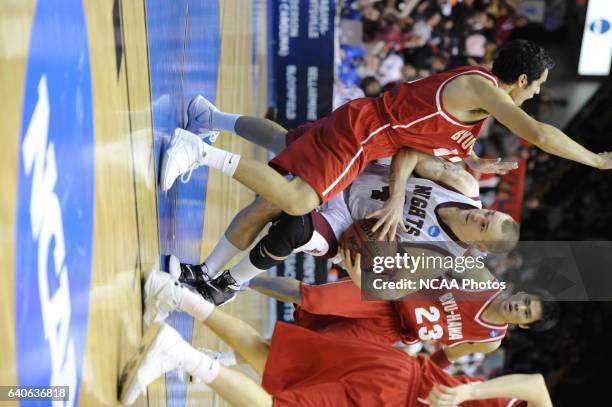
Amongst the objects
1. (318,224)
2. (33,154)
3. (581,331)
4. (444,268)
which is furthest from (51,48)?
(581,331)

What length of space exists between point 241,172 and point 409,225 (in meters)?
0.80

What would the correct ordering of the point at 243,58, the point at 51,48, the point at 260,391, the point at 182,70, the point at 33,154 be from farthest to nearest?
the point at 243,58 < the point at 182,70 < the point at 260,391 < the point at 51,48 < the point at 33,154

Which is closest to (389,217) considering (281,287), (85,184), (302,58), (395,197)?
(395,197)

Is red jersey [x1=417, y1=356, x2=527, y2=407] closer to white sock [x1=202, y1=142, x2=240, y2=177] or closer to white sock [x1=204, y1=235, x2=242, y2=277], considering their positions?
white sock [x1=204, y1=235, x2=242, y2=277]

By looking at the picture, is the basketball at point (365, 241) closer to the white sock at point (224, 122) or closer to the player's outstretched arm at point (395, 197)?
the player's outstretched arm at point (395, 197)

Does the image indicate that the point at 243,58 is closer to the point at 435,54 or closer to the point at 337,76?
the point at 337,76

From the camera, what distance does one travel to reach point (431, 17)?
7.10 metres

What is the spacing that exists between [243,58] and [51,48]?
4.31 m

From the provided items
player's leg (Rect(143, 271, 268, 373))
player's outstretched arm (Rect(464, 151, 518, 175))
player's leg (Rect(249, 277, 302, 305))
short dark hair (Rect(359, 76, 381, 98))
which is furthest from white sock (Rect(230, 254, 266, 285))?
short dark hair (Rect(359, 76, 381, 98))

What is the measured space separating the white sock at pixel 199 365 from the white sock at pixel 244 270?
0.82m

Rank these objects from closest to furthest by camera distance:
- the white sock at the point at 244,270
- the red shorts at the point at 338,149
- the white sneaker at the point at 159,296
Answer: the white sneaker at the point at 159,296, the red shorts at the point at 338,149, the white sock at the point at 244,270

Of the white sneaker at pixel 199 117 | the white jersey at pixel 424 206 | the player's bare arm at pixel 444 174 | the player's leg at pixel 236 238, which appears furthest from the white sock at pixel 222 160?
the player's bare arm at pixel 444 174

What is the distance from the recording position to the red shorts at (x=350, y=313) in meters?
3.40

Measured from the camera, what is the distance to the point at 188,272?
304cm
